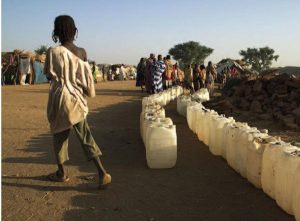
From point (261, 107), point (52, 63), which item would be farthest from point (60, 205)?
point (261, 107)

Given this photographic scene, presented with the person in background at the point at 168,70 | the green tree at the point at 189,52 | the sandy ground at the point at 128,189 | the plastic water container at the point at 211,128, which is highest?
the green tree at the point at 189,52

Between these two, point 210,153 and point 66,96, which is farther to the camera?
point 210,153

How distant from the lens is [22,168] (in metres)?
5.40

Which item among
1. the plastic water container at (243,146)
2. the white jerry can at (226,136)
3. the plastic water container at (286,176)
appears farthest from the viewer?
the white jerry can at (226,136)

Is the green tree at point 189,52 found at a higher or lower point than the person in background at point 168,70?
higher

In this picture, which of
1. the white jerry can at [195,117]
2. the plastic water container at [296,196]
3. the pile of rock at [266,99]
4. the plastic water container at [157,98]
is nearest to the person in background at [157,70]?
the plastic water container at [157,98]

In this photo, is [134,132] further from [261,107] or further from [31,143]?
[261,107]

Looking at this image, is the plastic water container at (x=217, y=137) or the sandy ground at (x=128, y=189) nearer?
the sandy ground at (x=128, y=189)

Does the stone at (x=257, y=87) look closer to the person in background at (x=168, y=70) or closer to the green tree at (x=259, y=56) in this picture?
the person in background at (x=168, y=70)

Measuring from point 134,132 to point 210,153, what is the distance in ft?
7.45

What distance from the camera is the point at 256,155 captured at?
465cm

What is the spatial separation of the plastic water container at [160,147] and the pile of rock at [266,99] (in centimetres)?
498

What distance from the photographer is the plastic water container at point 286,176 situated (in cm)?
379

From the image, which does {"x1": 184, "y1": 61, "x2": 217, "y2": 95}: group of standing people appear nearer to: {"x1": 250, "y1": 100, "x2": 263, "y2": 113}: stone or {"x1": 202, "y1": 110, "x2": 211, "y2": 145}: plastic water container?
{"x1": 250, "y1": 100, "x2": 263, "y2": 113}: stone
